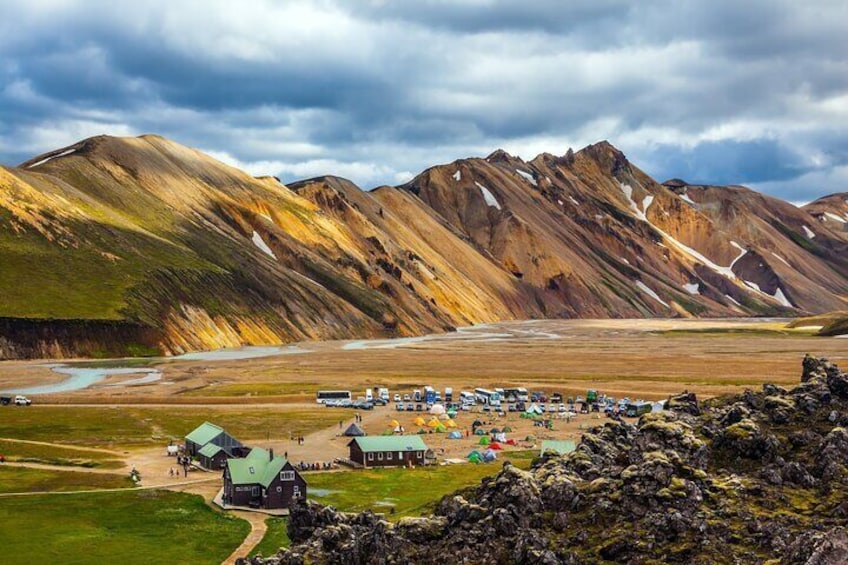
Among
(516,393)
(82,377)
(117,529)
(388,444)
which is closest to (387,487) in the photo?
(388,444)

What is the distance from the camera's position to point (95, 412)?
391ft

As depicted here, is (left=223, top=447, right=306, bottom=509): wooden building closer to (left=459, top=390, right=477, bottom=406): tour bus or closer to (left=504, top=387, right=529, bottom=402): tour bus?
(left=459, top=390, right=477, bottom=406): tour bus

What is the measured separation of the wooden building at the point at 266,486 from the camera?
7238 cm

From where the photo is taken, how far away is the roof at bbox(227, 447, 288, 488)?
72.6 metres

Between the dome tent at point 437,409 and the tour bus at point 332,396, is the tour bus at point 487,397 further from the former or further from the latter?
the tour bus at point 332,396

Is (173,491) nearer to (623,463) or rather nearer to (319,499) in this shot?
(319,499)

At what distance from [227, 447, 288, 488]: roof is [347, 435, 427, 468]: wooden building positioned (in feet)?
53.6

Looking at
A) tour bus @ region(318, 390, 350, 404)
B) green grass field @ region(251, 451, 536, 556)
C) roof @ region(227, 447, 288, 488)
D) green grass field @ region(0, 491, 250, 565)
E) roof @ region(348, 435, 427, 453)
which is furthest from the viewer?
tour bus @ region(318, 390, 350, 404)

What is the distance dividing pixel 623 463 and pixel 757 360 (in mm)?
158243

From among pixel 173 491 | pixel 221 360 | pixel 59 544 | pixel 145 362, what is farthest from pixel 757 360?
pixel 59 544

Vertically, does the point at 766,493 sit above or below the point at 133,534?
above

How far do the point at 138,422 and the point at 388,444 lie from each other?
39.3 metres

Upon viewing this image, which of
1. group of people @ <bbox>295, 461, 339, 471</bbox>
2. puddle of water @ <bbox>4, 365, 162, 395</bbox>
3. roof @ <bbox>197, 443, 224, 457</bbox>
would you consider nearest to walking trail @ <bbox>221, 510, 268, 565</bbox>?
group of people @ <bbox>295, 461, 339, 471</bbox>

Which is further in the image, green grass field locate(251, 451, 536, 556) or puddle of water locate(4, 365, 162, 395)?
puddle of water locate(4, 365, 162, 395)
